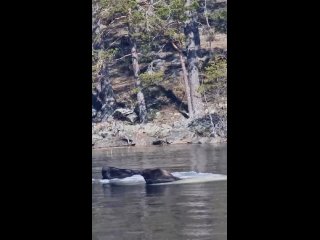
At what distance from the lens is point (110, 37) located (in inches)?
425

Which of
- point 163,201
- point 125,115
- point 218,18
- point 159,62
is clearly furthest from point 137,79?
point 163,201

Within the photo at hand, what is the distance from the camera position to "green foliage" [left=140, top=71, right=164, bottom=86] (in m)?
10.6

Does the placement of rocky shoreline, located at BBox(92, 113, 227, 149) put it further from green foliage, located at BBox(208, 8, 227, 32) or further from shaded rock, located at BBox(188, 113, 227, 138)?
green foliage, located at BBox(208, 8, 227, 32)

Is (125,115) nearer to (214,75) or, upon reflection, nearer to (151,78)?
(151,78)

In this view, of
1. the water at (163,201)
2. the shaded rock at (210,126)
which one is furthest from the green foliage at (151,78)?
the water at (163,201)

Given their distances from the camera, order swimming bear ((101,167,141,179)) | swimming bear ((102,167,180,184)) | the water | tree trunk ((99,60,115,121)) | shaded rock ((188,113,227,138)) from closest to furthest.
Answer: the water, swimming bear ((102,167,180,184)), swimming bear ((101,167,141,179)), tree trunk ((99,60,115,121)), shaded rock ((188,113,227,138))

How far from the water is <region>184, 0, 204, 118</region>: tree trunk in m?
0.82

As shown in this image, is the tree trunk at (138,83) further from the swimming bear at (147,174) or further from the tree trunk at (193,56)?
the swimming bear at (147,174)

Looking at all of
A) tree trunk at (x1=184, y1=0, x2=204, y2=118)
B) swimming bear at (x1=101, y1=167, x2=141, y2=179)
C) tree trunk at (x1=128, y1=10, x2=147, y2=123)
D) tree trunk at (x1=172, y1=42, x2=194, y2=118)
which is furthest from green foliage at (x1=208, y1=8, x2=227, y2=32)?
swimming bear at (x1=101, y1=167, x2=141, y2=179)

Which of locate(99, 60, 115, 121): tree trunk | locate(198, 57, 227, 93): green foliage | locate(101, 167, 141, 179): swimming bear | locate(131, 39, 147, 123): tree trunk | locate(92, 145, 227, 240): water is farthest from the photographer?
locate(198, 57, 227, 93): green foliage

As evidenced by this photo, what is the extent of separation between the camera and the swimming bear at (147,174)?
31.5ft
